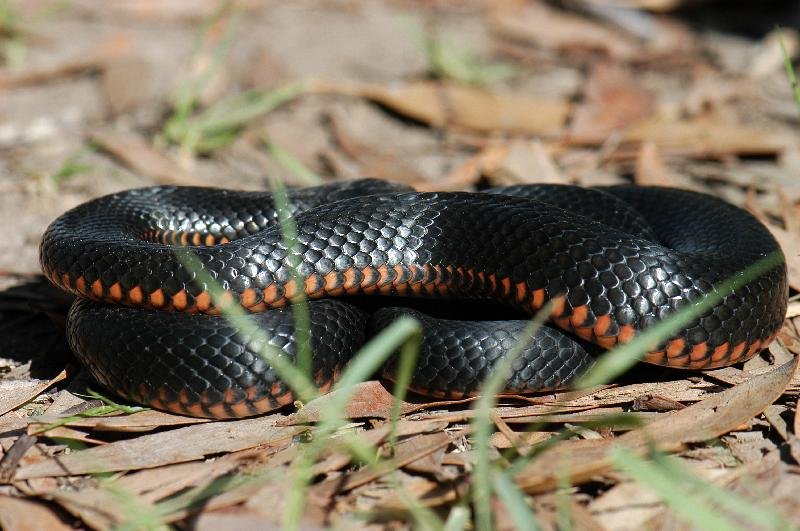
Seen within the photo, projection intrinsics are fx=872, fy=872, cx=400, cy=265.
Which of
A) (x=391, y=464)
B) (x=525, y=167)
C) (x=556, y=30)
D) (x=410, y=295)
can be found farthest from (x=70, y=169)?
(x=556, y=30)

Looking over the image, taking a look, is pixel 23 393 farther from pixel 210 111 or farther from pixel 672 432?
pixel 210 111

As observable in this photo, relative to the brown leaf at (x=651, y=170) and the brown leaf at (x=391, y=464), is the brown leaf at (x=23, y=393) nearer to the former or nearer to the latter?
the brown leaf at (x=391, y=464)

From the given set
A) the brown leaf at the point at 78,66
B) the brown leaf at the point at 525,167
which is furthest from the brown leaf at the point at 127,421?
the brown leaf at the point at 78,66

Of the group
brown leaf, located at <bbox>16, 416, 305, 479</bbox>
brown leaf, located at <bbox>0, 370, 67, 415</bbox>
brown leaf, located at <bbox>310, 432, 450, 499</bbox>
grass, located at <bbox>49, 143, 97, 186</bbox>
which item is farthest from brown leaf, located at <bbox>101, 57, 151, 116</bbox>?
brown leaf, located at <bbox>310, 432, 450, 499</bbox>

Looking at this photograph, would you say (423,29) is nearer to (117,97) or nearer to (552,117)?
(552,117)

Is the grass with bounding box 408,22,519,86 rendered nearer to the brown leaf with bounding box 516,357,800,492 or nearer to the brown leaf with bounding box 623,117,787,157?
the brown leaf with bounding box 623,117,787,157

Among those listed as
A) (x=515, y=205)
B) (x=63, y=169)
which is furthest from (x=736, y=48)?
(x=63, y=169)
